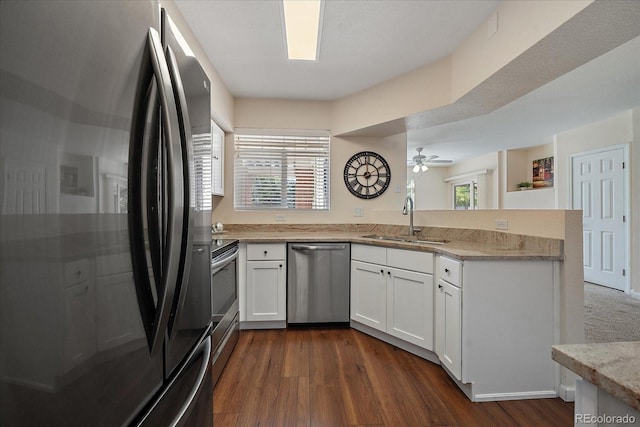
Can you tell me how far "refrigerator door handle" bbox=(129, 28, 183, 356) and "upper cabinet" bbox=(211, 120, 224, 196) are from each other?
92.7 inches

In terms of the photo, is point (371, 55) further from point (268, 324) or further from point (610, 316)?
point (610, 316)

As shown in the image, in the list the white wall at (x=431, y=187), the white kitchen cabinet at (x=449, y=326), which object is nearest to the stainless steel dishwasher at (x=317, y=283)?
the white kitchen cabinet at (x=449, y=326)

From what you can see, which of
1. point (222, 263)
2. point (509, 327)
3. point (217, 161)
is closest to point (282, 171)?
point (217, 161)

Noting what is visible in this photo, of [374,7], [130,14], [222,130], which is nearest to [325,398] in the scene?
[130,14]

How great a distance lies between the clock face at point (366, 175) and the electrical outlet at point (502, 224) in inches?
60.0

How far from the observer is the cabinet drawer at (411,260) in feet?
7.35

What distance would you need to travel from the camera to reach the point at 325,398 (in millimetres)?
1809

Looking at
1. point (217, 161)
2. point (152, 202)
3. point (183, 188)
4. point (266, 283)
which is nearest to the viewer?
point (152, 202)

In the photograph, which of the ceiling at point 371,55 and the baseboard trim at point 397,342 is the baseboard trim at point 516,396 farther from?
the ceiling at point 371,55

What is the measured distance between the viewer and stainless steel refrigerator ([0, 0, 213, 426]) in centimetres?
38

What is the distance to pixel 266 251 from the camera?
2855mm

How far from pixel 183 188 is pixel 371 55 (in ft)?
7.80

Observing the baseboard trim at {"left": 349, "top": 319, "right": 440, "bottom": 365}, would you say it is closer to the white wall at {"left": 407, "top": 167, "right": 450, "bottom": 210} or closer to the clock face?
the clock face

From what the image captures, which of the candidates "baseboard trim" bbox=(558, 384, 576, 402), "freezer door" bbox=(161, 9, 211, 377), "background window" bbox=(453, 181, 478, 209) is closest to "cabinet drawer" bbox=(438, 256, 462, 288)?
"baseboard trim" bbox=(558, 384, 576, 402)
